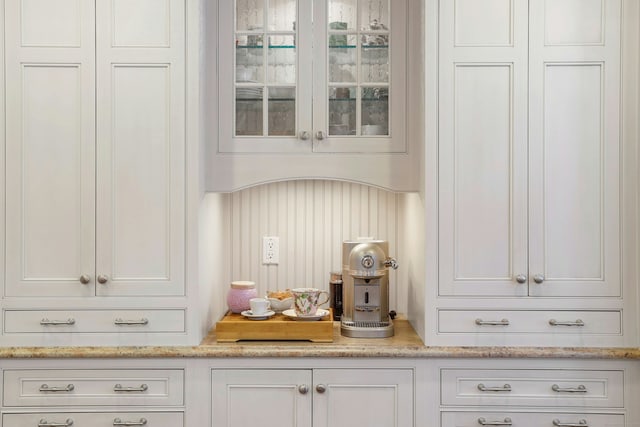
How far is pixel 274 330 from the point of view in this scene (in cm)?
217

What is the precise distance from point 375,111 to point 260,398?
3.75 feet

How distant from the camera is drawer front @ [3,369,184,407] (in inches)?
→ 81.7

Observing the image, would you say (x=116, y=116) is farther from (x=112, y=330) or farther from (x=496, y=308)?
(x=496, y=308)

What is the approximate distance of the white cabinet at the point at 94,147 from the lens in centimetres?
210

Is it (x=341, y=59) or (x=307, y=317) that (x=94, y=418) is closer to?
(x=307, y=317)

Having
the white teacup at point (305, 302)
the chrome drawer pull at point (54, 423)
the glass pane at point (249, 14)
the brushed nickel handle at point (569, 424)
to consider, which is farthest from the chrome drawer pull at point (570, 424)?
the glass pane at point (249, 14)

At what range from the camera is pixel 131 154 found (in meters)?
2.11

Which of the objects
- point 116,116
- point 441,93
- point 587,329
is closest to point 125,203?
point 116,116

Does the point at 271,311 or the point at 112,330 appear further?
the point at 271,311

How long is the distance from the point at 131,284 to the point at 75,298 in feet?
0.66

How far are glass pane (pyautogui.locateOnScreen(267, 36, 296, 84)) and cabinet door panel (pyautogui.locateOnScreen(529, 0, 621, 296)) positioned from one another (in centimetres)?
87

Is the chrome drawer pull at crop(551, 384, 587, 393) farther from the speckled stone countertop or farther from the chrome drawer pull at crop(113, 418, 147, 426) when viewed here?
the chrome drawer pull at crop(113, 418, 147, 426)

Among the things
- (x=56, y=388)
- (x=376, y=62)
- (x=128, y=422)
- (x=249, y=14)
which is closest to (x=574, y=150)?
(x=376, y=62)

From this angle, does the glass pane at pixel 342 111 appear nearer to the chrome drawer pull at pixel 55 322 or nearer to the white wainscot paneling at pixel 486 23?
the white wainscot paneling at pixel 486 23
